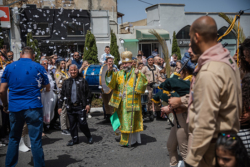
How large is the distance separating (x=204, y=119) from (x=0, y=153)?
188 inches

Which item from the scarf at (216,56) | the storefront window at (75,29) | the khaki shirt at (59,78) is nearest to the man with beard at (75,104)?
the khaki shirt at (59,78)

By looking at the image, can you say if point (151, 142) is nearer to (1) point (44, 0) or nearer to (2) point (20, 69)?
(2) point (20, 69)

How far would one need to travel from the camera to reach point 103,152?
4.98 metres

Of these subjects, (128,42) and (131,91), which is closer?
(131,91)

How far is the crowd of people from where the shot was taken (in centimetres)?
176

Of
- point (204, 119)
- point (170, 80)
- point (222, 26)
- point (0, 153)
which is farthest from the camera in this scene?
point (222, 26)

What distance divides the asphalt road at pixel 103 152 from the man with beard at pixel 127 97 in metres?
0.35

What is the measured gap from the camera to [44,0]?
72.0ft

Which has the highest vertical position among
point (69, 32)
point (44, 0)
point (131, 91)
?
point (44, 0)

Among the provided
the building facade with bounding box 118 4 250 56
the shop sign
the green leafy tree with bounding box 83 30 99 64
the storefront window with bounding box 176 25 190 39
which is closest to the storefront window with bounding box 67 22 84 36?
the building facade with bounding box 118 4 250 56

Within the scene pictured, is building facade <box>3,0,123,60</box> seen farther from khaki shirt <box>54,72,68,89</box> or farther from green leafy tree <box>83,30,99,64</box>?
khaki shirt <box>54,72,68,89</box>

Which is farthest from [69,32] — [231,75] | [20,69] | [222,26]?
[231,75]

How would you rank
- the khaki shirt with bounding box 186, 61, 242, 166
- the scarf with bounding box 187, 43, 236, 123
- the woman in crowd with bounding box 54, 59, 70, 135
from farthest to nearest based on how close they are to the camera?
the woman in crowd with bounding box 54, 59, 70, 135 → the scarf with bounding box 187, 43, 236, 123 → the khaki shirt with bounding box 186, 61, 242, 166

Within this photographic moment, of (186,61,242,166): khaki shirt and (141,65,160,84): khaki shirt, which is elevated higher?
(186,61,242,166): khaki shirt
